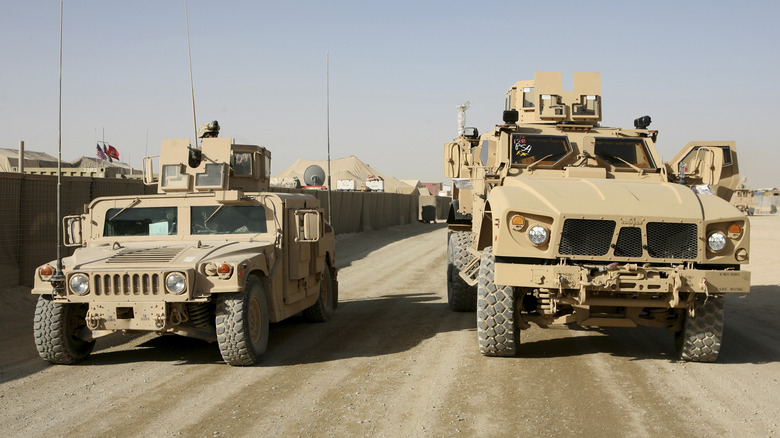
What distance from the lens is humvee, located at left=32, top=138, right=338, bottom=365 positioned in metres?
6.57

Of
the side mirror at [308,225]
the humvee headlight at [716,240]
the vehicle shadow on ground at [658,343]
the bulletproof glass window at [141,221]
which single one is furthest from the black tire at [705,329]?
the bulletproof glass window at [141,221]

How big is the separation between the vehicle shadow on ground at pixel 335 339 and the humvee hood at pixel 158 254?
3.51 feet

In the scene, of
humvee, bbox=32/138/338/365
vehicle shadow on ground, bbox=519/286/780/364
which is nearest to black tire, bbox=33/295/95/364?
humvee, bbox=32/138/338/365

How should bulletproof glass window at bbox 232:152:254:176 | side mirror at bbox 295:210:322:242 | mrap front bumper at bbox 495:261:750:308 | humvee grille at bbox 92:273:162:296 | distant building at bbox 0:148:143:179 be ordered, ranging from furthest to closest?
distant building at bbox 0:148:143:179 < bulletproof glass window at bbox 232:152:254:176 < side mirror at bbox 295:210:322:242 < humvee grille at bbox 92:273:162:296 < mrap front bumper at bbox 495:261:750:308

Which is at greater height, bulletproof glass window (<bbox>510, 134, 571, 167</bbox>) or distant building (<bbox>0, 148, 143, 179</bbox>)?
distant building (<bbox>0, 148, 143, 179</bbox>)

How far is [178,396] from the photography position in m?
5.86

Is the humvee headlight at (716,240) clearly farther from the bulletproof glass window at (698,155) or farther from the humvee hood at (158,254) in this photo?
the humvee hood at (158,254)

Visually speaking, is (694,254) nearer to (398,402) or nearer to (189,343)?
(398,402)

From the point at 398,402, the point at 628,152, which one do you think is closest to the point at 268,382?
the point at 398,402

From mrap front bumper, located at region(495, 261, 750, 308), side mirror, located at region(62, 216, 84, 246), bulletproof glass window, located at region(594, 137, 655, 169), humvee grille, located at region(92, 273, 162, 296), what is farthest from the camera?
bulletproof glass window, located at region(594, 137, 655, 169)

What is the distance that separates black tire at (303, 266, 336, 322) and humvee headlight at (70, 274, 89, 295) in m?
3.40

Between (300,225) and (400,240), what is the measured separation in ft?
67.4

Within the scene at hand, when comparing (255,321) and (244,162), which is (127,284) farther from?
(244,162)

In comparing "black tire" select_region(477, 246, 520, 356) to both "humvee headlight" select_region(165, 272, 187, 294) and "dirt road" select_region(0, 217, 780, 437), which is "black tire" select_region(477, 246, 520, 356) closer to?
"dirt road" select_region(0, 217, 780, 437)
